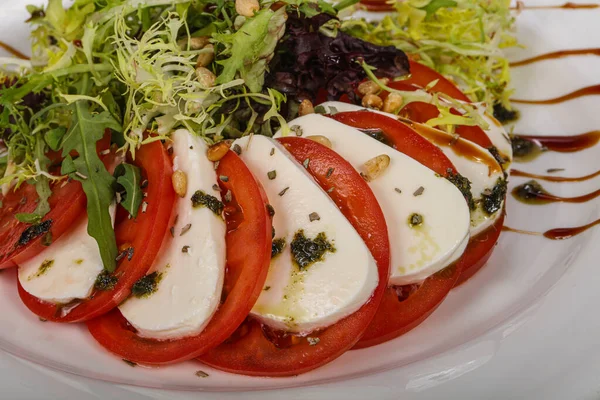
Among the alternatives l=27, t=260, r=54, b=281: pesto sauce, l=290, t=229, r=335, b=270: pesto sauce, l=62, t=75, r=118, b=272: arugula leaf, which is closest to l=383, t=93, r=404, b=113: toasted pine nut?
l=290, t=229, r=335, b=270: pesto sauce

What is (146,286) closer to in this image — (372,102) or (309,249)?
(309,249)

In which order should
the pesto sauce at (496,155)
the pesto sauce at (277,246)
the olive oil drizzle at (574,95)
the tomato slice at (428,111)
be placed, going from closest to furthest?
the pesto sauce at (277,246) < the pesto sauce at (496,155) < the tomato slice at (428,111) < the olive oil drizzle at (574,95)

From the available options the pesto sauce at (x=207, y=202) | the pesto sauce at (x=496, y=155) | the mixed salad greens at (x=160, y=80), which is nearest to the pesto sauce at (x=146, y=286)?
the mixed salad greens at (x=160, y=80)

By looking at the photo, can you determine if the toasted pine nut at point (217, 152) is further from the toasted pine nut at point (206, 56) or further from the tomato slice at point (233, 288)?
the toasted pine nut at point (206, 56)

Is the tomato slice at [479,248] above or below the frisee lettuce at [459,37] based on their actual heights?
below

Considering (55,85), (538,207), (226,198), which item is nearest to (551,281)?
(538,207)

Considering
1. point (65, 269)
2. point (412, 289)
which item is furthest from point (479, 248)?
point (65, 269)
